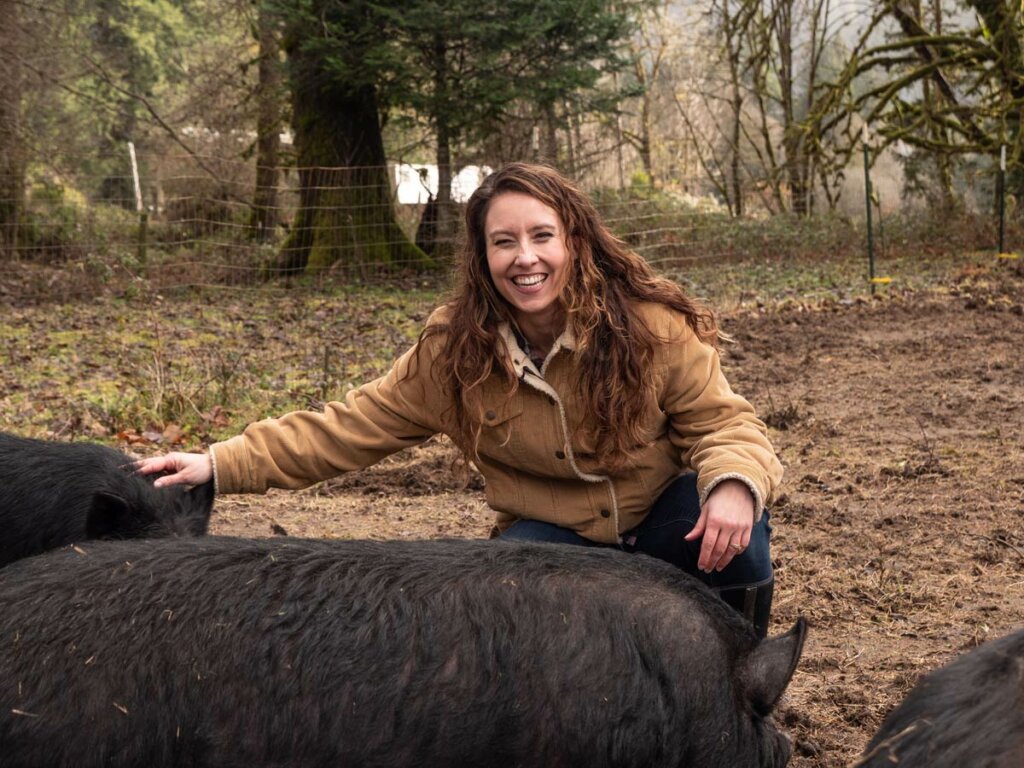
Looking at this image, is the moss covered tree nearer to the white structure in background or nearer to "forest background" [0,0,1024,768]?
"forest background" [0,0,1024,768]

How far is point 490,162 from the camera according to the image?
47.5 feet

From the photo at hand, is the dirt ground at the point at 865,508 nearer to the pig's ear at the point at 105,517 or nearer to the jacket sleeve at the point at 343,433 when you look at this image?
the jacket sleeve at the point at 343,433

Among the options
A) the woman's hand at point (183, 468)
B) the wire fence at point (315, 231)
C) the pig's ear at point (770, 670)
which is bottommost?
the pig's ear at point (770, 670)

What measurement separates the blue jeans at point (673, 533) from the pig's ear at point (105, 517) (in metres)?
1.11

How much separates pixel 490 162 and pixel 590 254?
37.5ft

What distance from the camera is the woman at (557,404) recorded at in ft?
10.6

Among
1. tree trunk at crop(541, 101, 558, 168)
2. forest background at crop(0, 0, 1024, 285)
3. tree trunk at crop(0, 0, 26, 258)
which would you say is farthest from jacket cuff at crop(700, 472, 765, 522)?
tree trunk at crop(0, 0, 26, 258)

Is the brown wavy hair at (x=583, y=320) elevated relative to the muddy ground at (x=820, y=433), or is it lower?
elevated

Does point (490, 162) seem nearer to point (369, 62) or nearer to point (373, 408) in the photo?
point (369, 62)

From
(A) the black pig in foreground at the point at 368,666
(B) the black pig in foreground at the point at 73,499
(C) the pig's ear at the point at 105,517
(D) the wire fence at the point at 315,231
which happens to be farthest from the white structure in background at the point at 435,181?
(A) the black pig in foreground at the point at 368,666

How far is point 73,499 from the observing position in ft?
12.2

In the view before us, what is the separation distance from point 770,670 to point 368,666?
805 mm

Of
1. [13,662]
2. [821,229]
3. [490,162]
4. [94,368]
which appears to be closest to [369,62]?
[490,162]

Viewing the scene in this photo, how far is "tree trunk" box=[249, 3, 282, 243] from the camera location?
589 inches
